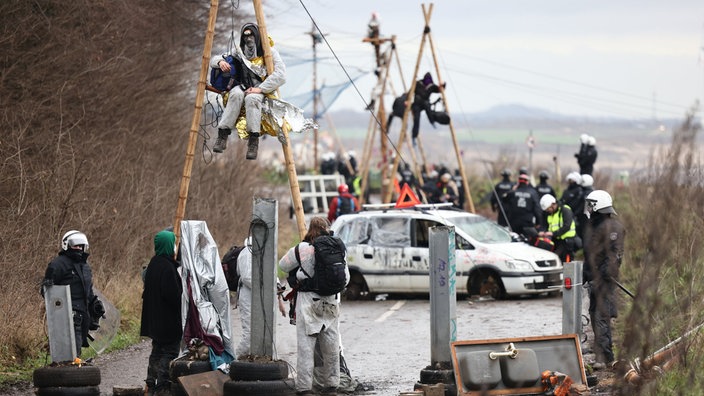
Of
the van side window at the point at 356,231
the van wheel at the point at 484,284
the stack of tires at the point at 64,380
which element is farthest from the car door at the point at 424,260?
the stack of tires at the point at 64,380

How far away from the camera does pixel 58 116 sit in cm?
2155

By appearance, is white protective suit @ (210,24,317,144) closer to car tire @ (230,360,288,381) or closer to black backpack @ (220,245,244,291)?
black backpack @ (220,245,244,291)

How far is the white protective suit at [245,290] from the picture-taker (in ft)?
45.7

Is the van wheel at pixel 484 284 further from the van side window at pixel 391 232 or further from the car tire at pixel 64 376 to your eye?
the car tire at pixel 64 376

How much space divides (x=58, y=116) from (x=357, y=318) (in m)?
5.63

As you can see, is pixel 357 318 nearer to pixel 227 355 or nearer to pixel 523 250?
pixel 523 250

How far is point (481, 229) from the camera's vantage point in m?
23.7

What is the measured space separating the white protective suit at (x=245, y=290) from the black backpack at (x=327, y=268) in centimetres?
68

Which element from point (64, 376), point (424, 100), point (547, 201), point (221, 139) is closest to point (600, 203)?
point (221, 139)

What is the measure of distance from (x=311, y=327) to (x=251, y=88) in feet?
8.91


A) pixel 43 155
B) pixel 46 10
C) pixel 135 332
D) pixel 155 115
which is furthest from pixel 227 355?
pixel 155 115

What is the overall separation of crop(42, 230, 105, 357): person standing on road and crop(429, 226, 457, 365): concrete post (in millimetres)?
3467

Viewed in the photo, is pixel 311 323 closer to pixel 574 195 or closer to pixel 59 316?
pixel 59 316

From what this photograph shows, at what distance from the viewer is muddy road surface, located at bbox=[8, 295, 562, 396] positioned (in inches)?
597
